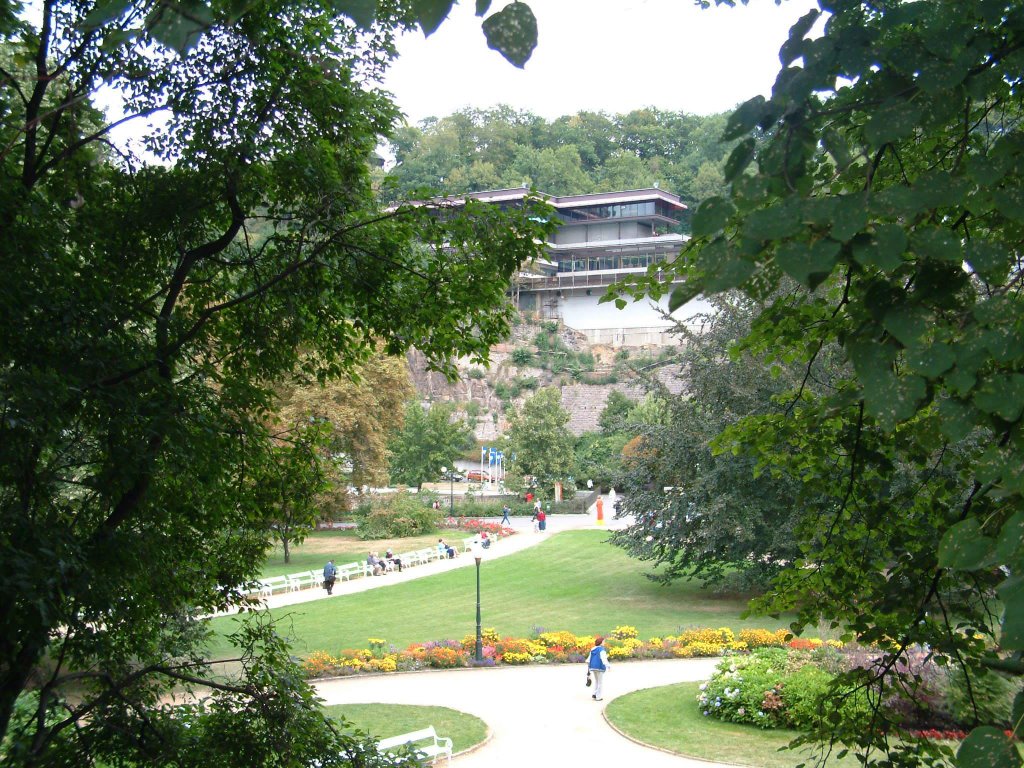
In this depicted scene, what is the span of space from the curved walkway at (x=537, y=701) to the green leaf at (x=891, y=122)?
1171 centimetres

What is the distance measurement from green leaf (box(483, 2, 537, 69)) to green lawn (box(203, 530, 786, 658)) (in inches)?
664

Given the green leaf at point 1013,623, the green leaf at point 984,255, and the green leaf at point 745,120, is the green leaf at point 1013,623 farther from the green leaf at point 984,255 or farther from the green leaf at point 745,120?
the green leaf at point 745,120

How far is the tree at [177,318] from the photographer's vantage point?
436 cm

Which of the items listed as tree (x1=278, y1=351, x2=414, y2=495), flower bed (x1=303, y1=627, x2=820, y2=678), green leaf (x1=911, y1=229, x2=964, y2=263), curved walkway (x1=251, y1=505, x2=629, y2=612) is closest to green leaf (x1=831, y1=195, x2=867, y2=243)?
green leaf (x1=911, y1=229, x2=964, y2=263)

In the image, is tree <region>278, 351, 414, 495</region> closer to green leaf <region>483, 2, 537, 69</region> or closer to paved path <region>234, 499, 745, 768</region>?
paved path <region>234, 499, 745, 768</region>

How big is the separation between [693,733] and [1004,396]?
13.0 m

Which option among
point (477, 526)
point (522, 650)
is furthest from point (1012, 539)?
point (477, 526)

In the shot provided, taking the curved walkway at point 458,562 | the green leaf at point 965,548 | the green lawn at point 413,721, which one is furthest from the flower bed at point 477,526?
the green leaf at point 965,548

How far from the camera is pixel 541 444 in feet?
161

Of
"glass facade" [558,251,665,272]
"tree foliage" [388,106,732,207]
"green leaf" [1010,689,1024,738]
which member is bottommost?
"green leaf" [1010,689,1024,738]

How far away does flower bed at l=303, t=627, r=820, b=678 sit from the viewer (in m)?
18.4

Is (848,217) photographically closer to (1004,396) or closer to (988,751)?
(1004,396)

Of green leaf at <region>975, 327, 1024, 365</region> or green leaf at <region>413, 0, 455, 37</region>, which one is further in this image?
green leaf at <region>975, 327, 1024, 365</region>

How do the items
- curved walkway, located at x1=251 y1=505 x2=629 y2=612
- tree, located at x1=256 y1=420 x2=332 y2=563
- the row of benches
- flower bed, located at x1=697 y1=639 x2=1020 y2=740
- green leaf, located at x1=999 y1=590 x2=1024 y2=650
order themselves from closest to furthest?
green leaf, located at x1=999 y1=590 x2=1024 y2=650 → tree, located at x1=256 y1=420 x2=332 y2=563 → flower bed, located at x1=697 y1=639 x2=1020 y2=740 → curved walkway, located at x1=251 y1=505 x2=629 y2=612 → the row of benches
